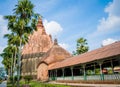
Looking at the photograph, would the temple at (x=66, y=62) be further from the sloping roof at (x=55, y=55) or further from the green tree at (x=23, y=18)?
the green tree at (x=23, y=18)

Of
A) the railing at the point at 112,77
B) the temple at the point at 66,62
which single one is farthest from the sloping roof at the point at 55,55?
the railing at the point at 112,77

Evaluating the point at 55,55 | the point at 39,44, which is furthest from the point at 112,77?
the point at 39,44

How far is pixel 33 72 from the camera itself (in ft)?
242

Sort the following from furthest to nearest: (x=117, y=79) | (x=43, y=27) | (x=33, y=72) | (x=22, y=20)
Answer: (x=43, y=27) < (x=33, y=72) < (x=22, y=20) < (x=117, y=79)

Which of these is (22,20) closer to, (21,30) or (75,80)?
(21,30)

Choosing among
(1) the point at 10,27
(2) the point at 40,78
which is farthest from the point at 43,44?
(1) the point at 10,27

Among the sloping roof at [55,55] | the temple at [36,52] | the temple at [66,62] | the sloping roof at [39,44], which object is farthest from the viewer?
the sloping roof at [39,44]

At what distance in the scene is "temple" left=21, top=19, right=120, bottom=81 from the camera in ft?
78.8

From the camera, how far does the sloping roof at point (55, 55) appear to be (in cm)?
4906

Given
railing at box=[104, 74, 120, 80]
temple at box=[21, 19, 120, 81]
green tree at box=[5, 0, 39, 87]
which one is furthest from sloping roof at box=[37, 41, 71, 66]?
railing at box=[104, 74, 120, 80]

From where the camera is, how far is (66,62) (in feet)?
123

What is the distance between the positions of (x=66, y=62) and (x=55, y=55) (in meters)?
13.5

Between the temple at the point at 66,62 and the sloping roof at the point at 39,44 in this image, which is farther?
the sloping roof at the point at 39,44

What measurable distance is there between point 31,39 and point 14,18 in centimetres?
5394
